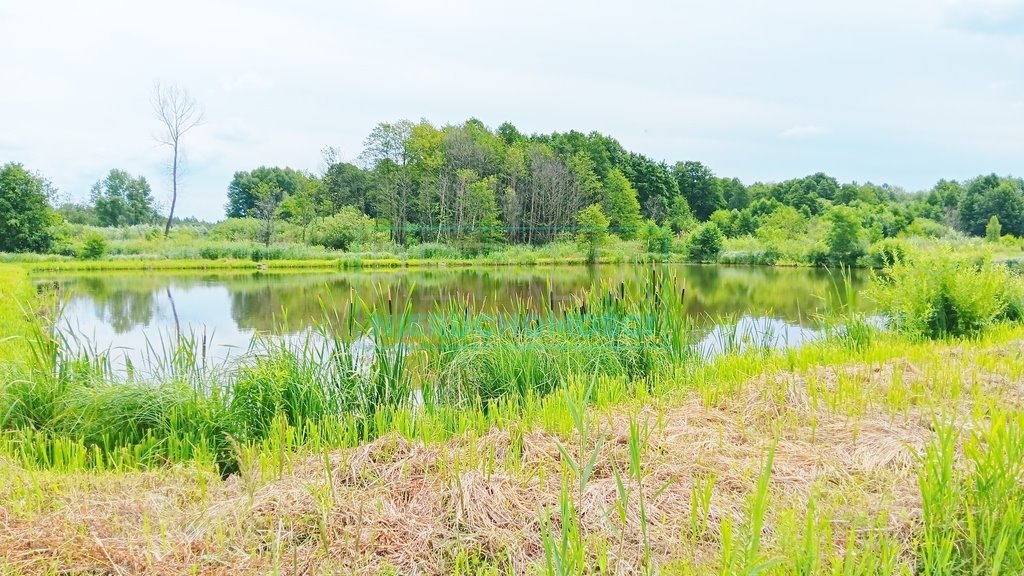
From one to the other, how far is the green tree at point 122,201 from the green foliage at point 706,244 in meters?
49.8

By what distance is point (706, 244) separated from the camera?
30234 mm

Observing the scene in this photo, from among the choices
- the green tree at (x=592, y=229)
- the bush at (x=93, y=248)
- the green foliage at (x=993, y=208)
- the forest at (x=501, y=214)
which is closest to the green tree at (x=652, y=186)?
the forest at (x=501, y=214)

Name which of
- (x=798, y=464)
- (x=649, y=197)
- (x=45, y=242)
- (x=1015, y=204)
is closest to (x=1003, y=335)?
(x=798, y=464)

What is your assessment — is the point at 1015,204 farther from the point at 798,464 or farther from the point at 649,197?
the point at 798,464

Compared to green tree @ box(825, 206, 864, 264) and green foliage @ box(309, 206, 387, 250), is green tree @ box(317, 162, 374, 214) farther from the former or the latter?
green tree @ box(825, 206, 864, 264)

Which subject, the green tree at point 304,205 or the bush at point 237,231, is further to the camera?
the green tree at point 304,205

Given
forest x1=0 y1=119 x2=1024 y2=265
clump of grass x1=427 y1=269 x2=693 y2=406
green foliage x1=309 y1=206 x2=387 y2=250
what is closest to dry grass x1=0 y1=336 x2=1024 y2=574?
clump of grass x1=427 y1=269 x2=693 y2=406

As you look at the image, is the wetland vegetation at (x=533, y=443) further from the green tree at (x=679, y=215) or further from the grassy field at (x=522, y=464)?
the green tree at (x=679, y=215)

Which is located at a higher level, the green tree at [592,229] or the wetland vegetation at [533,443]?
the green tree at [592,229]

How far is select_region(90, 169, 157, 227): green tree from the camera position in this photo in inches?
2178

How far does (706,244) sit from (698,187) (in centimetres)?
302

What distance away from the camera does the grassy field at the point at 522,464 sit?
2.02 meters

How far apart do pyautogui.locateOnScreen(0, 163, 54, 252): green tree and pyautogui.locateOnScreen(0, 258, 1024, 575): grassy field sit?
124ft

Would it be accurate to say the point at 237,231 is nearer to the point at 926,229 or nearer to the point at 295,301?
the point at 295,301
